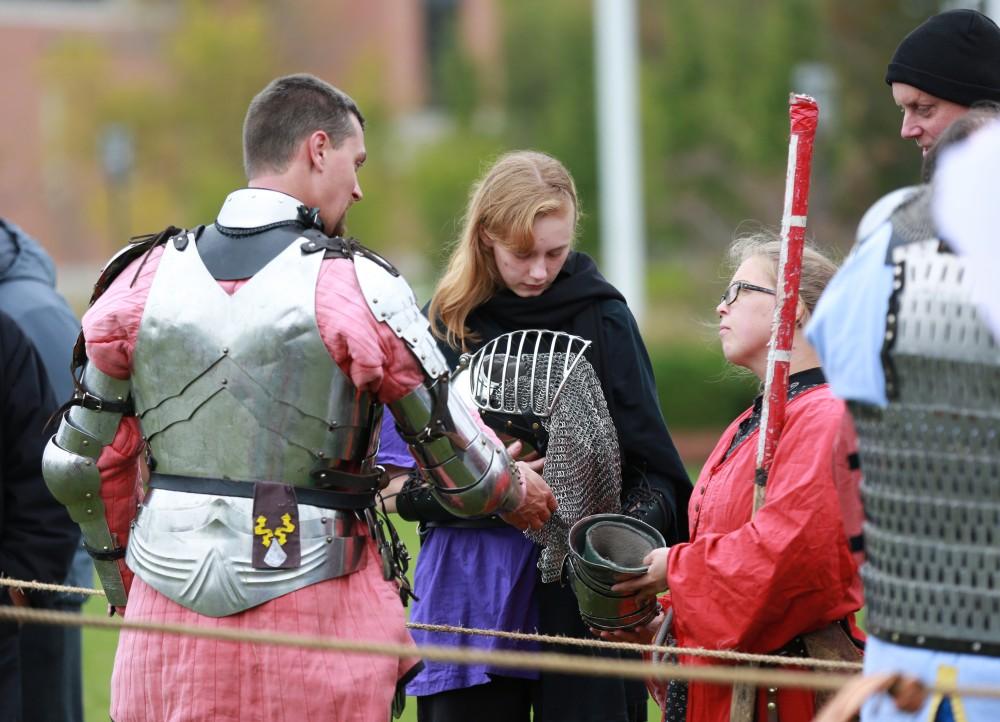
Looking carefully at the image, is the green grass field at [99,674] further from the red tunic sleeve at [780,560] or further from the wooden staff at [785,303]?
the wooden staff at [785,303]

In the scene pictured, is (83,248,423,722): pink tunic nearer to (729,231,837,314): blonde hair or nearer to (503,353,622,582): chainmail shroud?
(503,353,622,582): chainmail shroud

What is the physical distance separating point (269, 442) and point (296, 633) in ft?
1.35

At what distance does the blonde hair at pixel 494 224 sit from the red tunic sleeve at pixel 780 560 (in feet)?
3.21

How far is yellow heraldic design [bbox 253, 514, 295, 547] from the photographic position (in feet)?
10.5

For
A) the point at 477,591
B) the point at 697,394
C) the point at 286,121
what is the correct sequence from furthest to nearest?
the point at 697,394
the point at 477,591
the point at 286,121

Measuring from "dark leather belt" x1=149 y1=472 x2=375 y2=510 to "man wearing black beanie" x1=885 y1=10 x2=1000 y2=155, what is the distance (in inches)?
69.3

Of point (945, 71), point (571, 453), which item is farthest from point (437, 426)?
point (945, 71)

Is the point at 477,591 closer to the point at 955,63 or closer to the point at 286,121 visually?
the point at 286,121

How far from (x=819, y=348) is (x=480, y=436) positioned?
39.1 inches

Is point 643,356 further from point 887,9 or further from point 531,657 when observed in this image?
point 887,9

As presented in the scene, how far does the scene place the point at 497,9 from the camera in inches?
1575

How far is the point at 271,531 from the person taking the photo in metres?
3.20

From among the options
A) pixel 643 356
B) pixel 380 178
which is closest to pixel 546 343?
pixel 643 356

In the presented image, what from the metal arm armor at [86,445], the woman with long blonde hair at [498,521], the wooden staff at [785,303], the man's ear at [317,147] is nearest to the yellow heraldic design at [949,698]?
the wooden staff at [785,303]
